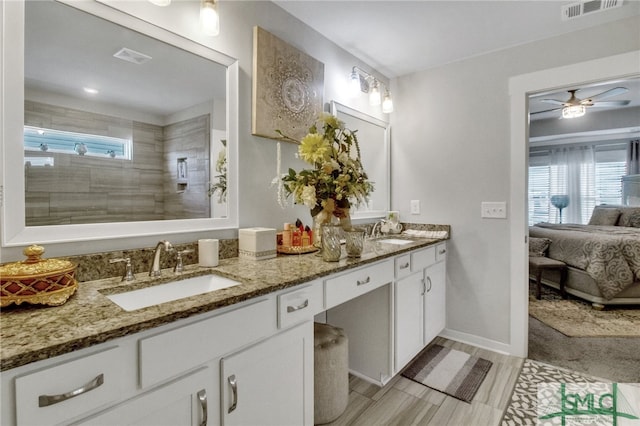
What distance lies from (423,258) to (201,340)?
5.80 feet

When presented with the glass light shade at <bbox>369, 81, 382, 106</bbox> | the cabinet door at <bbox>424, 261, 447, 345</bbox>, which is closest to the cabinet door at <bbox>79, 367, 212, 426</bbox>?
the cabinet door at <bbox>424, 261, 447, 345</bbox>

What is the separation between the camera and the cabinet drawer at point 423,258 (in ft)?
7.27

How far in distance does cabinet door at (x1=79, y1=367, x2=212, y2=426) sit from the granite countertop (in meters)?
0.19

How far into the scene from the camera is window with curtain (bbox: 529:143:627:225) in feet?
18.9

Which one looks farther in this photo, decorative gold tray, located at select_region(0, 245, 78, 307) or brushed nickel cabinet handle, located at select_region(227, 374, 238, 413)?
brushed nickel cabinet handle, located at select_region(227, 374, 238, 413)

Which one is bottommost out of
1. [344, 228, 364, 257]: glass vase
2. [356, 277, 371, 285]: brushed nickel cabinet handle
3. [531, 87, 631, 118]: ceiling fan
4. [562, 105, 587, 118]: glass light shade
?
[356, 277, 371, 285]: brushed nickel cabinet handle

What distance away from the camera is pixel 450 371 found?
2.22 meters

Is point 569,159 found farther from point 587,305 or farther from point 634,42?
point 634,42

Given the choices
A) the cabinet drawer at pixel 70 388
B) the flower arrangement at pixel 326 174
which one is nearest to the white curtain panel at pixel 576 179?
the flower arrangement at pixel 326 174

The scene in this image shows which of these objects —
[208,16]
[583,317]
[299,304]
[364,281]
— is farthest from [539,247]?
[208,16]

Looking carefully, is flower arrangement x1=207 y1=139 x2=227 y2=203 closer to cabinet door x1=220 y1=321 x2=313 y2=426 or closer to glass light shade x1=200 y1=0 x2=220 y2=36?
glass light shade x1=200 y1=0 x2=220 y2=36

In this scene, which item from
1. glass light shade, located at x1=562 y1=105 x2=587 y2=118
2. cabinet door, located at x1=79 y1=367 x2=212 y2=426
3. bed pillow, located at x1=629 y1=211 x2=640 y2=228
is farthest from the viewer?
bed pillow, located at x1=629 y1=211 x2=640 y2=228

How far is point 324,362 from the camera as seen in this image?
1662mm

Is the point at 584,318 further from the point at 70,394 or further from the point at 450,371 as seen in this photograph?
the point at 70,394
